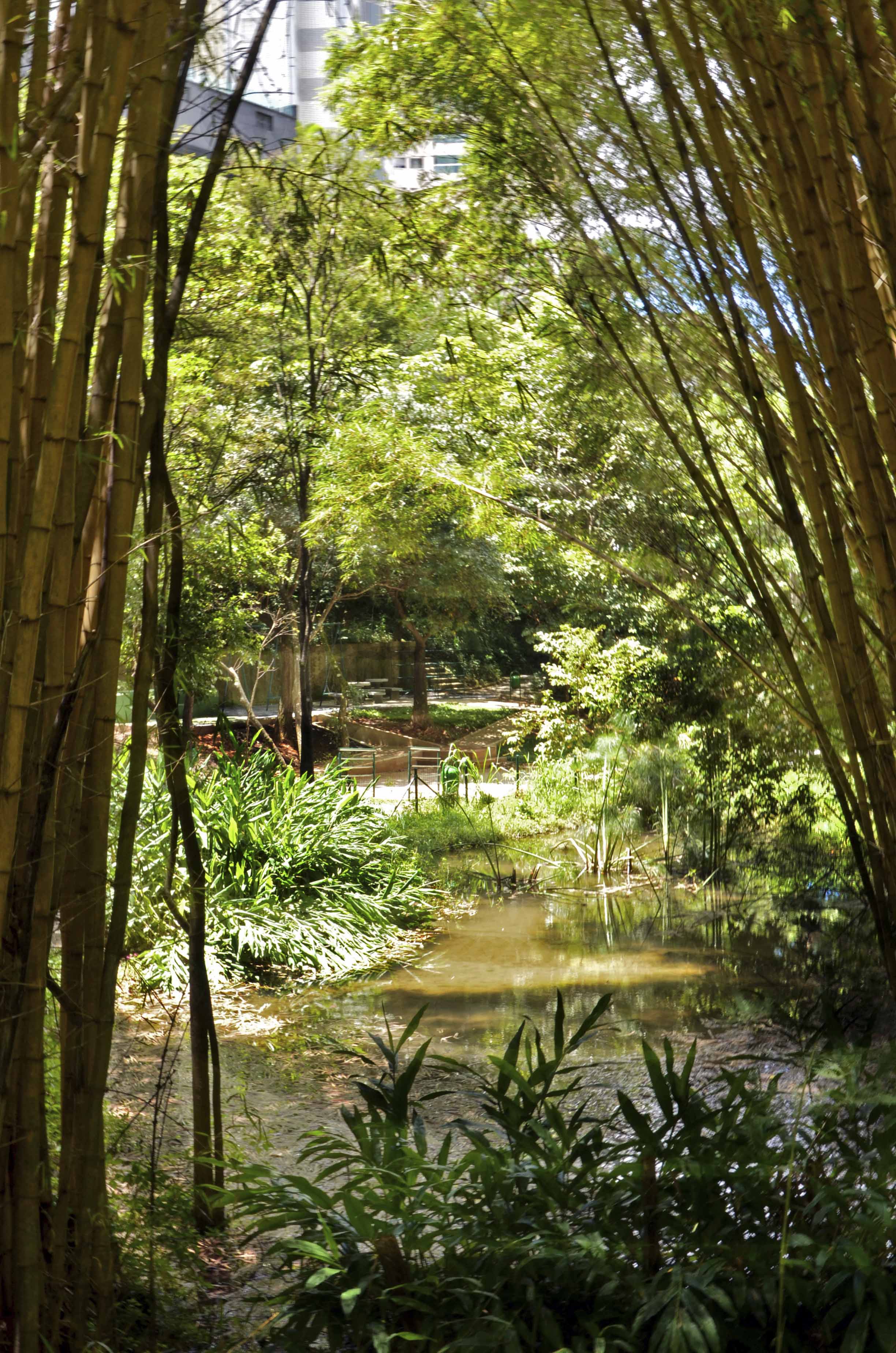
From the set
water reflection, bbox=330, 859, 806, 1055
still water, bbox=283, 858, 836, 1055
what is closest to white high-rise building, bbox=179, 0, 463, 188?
still water, bbox=283, 858, 836, 1055

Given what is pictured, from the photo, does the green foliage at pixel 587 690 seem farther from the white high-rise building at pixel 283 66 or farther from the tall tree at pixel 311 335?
the white high-rise building at pixel 283 66

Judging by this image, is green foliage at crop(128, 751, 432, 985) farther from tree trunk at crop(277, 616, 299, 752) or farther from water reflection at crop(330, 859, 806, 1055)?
tree trunk at crop(277, 616, 299, 752)

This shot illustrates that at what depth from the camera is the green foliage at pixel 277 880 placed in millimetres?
4453

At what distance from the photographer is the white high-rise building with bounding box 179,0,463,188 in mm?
1862

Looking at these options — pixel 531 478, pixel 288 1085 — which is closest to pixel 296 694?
pixel 531 478

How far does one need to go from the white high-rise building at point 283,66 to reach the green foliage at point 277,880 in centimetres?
245

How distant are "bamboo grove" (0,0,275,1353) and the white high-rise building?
0.48 metres

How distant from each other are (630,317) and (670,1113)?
317cm

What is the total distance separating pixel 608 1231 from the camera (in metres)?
1.50

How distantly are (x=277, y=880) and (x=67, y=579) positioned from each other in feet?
13.0

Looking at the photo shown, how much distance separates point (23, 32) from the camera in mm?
1025

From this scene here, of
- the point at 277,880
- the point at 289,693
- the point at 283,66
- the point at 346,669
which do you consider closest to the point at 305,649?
the point at 277,880

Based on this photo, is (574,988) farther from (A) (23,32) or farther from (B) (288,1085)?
(A) (23,32)

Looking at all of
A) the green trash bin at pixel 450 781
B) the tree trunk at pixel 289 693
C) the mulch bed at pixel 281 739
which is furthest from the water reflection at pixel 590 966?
the tree trunk at pixel 289 693
